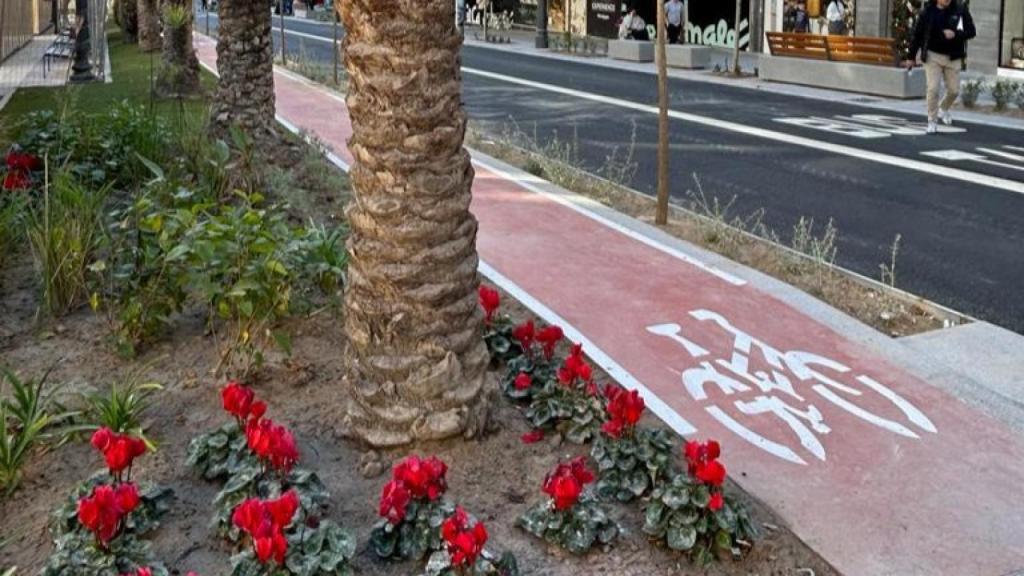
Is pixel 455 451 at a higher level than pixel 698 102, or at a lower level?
lower

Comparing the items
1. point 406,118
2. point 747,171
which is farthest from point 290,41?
point 406,118

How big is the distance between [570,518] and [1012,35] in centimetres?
2528

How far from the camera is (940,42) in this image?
1652 cm

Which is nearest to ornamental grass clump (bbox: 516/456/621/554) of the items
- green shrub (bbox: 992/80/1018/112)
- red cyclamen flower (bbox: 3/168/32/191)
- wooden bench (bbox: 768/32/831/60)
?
red cyclamen flower (bbox: 3/168/32/191)

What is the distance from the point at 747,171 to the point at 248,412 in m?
10.0

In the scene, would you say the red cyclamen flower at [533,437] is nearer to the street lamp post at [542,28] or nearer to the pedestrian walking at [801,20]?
the pedestrian walking at [801,20]

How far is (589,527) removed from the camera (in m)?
4.04

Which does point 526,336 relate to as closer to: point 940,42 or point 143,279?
point 143,279

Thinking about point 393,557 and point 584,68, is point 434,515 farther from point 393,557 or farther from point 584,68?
point 584,68

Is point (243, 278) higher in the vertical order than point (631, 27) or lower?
lower

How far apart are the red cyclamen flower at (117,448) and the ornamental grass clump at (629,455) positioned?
1752 mm

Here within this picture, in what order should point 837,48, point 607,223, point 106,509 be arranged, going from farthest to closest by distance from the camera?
point 837,48
point 607,223
point 106,509

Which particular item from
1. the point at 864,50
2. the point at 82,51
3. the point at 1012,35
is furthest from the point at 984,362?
the point at 1012,35

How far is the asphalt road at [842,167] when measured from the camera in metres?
9.12
